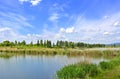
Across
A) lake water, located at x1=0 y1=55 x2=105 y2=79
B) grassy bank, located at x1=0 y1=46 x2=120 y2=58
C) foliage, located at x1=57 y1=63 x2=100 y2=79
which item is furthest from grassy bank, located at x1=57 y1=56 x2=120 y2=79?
grassy bank, located at x1=0 y1=46 x2=120 y2=58

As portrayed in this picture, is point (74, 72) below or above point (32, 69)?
above

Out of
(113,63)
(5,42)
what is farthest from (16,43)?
(113,63)

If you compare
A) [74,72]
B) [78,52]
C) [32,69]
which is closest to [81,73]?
[74,72]

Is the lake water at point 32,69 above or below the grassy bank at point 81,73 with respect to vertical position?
below

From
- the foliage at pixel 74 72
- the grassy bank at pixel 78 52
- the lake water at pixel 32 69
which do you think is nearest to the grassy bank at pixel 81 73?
the foliage at pixel 74 72

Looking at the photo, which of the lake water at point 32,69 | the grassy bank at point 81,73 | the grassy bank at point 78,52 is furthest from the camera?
the grassy bank at point 78,52

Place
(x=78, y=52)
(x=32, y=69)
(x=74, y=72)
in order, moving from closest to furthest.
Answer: (x=74, y=72) < (x=32, y=69) < (x=78, y=52)

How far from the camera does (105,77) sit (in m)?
14.7

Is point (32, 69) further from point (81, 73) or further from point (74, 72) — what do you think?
point (81, 73)

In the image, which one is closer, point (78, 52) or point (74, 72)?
point (74, 72)

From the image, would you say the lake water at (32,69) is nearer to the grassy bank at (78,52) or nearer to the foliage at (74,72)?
the foliage at (74,72)

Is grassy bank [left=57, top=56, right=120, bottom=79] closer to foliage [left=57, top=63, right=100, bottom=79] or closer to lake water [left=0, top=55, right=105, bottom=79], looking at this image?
foliage [left=57, top=63, right=100, bottom=79]

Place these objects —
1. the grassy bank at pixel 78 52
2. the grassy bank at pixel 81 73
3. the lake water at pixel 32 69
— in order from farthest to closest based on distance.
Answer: the grassy bank at pixel 78 52, the lake water at pixel 32 69, the grassy bank at pixel 81 73

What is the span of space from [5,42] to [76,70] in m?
72.0
